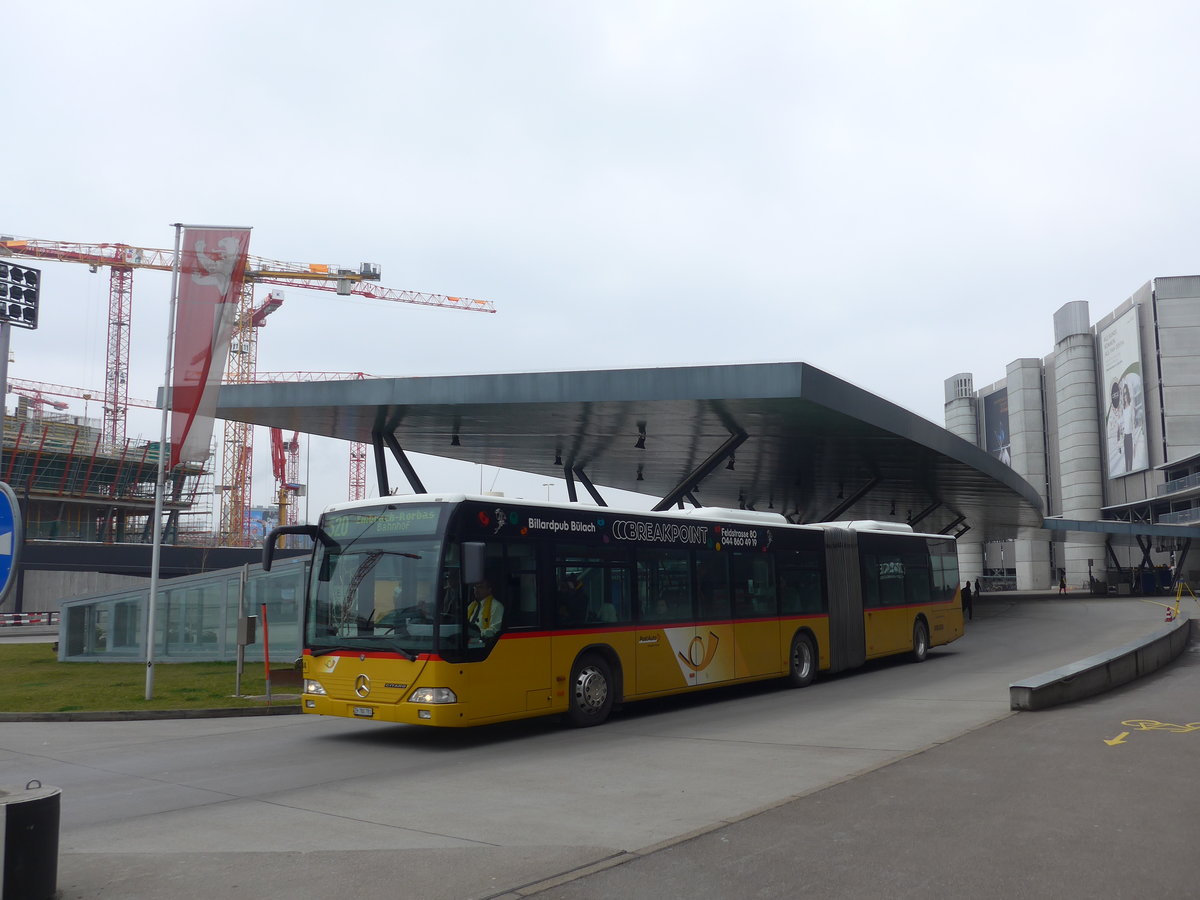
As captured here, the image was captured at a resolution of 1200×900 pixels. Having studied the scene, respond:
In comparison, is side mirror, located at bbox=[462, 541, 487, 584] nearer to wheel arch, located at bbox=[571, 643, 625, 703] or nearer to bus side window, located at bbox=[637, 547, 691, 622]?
wheel arch, located at bbox=[571, 643, 625, 703]

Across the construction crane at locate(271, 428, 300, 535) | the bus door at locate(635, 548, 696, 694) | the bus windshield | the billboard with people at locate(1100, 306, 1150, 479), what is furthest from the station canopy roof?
the construction crane at locate(271, 428, 300, 535)

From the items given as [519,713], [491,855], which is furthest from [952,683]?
[491,855]

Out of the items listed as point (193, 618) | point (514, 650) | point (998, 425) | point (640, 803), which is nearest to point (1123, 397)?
point (998, 425)

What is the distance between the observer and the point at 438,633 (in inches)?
432

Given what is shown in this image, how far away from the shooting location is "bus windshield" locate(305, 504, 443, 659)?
36.8ft

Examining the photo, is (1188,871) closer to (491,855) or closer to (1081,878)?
(1081,878)

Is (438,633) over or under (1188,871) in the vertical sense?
over

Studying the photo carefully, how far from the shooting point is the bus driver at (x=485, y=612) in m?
11.3

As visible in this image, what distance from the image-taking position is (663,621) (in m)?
14.1

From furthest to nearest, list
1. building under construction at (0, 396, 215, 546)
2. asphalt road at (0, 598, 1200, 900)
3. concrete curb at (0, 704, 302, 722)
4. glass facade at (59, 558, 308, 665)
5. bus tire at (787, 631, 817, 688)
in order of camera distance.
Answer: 1. building under construction at (0, 396, 215, 546)
2. glass facade at (59, 558, 308, 665)
3. bus tire at (787, 631, 817, 688)
4. concrete curb at (0, 704, 302, 722)
5. asphalt road at (0, 598, 1200, 900)

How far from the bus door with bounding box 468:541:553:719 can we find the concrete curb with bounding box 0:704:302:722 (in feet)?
17.1

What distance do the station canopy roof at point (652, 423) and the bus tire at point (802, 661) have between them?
4.98 meters

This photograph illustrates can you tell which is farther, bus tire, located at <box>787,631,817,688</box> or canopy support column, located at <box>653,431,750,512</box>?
canopy support column, located at <box>653,431,750,512</box>

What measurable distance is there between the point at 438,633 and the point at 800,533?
8696 millimetres
